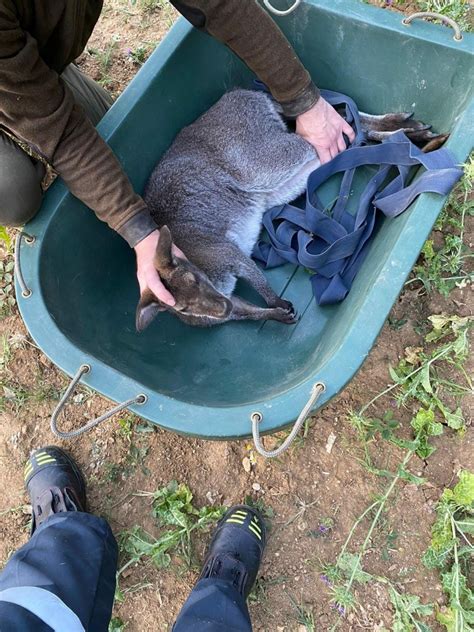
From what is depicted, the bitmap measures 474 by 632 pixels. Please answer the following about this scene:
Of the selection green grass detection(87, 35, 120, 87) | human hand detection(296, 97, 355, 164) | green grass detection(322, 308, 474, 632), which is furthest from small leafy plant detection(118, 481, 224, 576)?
green grass detection(87, 35, 120, 87)

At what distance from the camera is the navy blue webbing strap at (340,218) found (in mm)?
2958

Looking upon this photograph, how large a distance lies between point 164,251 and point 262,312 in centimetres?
73

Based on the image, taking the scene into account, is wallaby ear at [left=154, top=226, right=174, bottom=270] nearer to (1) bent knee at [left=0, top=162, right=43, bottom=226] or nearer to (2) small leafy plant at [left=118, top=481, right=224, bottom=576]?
(1) bent knee at [left=0, top=162, right=43, bottom=226]

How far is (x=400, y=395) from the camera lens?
301 centimetres

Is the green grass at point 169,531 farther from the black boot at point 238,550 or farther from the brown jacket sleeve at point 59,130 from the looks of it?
the brown jacket sleeve at point 59,130

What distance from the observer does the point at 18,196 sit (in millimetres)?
2678

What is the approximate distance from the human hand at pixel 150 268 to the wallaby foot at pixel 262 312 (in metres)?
0.52

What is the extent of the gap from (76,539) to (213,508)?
2.43 ft

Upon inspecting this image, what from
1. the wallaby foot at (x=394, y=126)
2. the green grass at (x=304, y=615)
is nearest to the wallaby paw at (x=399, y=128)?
Result: the wallaby foot at (x=394, y=126)

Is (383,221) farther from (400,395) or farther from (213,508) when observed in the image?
(213,508)

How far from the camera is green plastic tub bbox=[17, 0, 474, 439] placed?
7.55 feet

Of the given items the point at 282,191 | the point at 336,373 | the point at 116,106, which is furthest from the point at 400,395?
the point at 116,106

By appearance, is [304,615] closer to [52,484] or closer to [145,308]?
[52,484]

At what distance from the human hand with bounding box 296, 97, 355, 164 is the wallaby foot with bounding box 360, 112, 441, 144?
128mm
